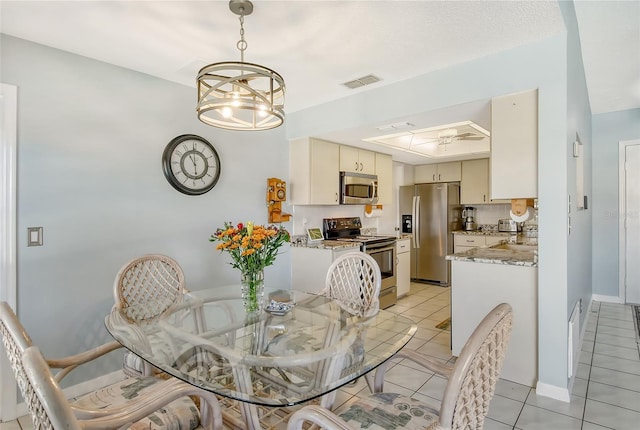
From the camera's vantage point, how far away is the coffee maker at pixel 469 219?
5911mm

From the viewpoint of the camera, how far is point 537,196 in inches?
93.6

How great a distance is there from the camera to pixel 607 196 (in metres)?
4.67

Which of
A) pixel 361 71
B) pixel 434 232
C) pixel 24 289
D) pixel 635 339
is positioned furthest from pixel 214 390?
pixel 434 232

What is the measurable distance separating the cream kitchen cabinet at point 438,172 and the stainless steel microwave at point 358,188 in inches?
63.0

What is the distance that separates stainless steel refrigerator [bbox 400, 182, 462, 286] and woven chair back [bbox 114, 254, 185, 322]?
4.30 meters

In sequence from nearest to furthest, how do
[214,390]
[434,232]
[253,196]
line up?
[214,390]
[253,196]
[434,232]

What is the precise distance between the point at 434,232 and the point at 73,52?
16.8 ft

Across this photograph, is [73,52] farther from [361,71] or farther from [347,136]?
[347,136]

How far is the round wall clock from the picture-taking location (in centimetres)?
293

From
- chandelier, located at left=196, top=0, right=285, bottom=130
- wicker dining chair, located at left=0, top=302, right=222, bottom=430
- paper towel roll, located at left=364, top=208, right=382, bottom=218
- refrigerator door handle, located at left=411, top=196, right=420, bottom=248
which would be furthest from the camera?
refrigerator door handle, located at left=411, top=196, right=420, bottom=248

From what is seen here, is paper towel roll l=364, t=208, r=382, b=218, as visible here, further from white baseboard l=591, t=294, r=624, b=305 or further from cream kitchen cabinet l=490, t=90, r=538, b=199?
white baseboard l=591, t=294, r=624, b=305

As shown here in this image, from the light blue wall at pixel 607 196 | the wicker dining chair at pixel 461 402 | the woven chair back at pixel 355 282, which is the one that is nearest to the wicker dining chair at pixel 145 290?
the woven chair back at pixel 355 282

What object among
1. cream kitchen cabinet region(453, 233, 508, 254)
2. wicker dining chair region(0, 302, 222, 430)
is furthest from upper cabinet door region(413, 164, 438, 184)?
wicker dining chair region(0, 302, 222, 430)

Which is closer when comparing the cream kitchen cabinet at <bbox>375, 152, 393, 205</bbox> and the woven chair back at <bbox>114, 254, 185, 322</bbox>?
the woven chair back at <bbox>114, 254, 185, 322</bbox>
